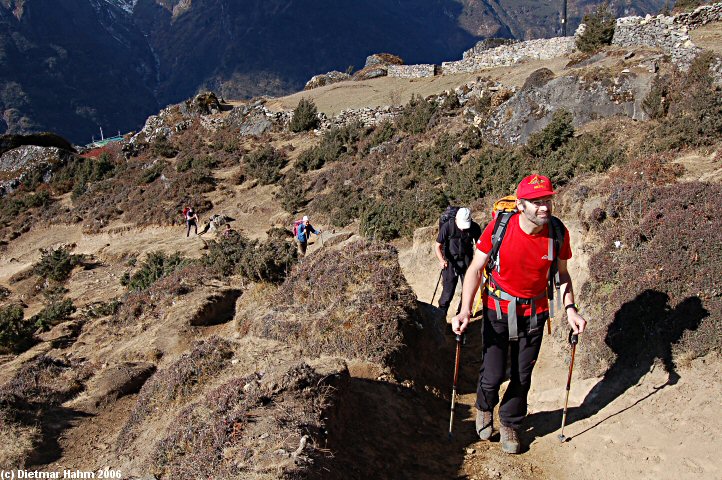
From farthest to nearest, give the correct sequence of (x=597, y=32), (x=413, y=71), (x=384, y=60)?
(x=384, y=60) → (x=413, y=71) → (x=597, y=32)

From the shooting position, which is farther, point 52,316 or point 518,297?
point 52,316

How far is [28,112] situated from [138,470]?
14490cm

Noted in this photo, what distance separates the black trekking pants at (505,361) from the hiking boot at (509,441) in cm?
6

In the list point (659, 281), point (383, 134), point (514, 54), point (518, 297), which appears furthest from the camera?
point (514, 54)

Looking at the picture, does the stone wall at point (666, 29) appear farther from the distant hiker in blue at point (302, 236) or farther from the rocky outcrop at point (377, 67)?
the rocky outcrop at point (377, 67)

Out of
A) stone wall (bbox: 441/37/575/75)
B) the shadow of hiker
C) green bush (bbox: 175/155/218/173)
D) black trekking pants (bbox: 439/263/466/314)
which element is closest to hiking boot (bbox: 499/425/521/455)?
the shadow of hiker

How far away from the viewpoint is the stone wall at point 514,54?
27.7 metres

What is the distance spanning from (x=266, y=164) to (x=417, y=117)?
8737mm

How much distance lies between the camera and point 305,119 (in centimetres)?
3028

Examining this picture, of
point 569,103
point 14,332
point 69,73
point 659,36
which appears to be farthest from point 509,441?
point 69,73

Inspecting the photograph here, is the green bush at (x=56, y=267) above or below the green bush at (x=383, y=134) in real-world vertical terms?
below

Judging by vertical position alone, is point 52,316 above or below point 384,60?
below

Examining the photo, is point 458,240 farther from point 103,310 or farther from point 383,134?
point 383,134

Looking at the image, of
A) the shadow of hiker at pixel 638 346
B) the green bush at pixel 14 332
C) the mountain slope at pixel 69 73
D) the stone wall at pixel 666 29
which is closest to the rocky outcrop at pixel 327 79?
the stone wall at pixel 666 29
